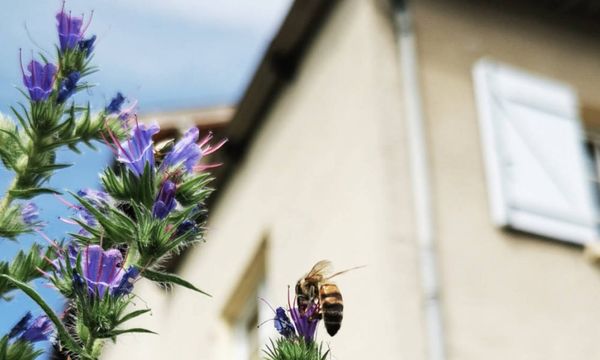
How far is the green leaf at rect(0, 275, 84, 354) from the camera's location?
1479 millimetres

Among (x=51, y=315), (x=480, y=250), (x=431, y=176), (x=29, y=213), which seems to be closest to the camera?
(x=51, y=315)

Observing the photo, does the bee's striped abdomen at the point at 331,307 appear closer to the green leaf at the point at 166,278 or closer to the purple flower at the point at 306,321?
the purple flower at the point at 306,321

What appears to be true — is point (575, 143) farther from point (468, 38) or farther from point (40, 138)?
point (40, 138)

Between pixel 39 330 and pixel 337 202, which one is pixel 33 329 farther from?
pixel 337 202

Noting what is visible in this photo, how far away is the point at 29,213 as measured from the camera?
1.88 meters

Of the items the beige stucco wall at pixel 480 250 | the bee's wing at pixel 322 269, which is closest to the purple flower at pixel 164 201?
the bee's wing at pixel 322 269

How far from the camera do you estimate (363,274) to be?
23.3 ft

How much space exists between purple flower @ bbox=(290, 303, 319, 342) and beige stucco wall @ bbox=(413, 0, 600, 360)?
5.03 m

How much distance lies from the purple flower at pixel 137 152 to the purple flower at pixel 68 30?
282mm

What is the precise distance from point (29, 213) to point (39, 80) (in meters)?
0.21

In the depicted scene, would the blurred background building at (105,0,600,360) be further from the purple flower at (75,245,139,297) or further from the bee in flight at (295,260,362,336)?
the purple flower at (75,245,139,297)

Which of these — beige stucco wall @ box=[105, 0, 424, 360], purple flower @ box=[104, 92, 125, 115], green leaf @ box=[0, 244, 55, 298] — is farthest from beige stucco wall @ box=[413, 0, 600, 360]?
green leaf @ box=[0, 244, 55, 298]

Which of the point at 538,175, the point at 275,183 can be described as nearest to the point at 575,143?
the point at 538,175

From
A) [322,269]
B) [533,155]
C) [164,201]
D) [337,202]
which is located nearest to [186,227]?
[164,201]
